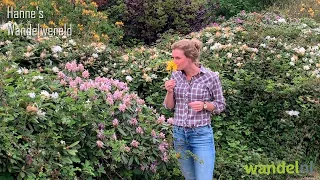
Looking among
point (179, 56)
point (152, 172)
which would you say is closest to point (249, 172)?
point (152, 172)

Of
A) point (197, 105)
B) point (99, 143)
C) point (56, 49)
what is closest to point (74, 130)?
point (99, 143)

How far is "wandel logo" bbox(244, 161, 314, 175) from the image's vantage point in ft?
15.6

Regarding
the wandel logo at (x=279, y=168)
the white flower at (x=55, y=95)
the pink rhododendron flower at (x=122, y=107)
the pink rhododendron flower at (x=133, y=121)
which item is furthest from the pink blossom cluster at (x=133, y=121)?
the wandel logo at (x=279, y=168)

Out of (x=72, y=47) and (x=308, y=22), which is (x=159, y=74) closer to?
(x=72, y=47)

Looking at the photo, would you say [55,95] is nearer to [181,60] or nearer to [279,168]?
[181,60]

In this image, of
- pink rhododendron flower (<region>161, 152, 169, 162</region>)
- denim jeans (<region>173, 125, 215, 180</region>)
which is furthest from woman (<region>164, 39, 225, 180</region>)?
pink rhododendron flower (<region>161, 152, 169, 162</region>)

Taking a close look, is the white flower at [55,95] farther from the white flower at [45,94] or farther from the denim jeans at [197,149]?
the denim jeans at [197,149]

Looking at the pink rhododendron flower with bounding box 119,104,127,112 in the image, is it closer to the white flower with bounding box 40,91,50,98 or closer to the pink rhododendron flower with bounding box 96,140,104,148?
the pink rhododendron flower with bounding box 96,140,104,148

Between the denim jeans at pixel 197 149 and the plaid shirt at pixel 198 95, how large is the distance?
7 cm

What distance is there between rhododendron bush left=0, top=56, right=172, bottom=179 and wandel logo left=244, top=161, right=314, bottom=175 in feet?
4.08

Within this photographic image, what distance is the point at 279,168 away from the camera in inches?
192

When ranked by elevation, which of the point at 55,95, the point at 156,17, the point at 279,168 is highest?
the point at 156,17

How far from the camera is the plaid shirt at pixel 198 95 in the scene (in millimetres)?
3537

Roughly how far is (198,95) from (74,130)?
96 cm
